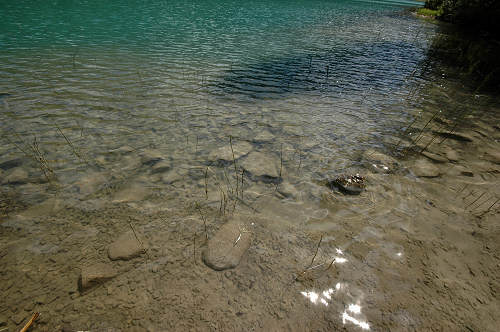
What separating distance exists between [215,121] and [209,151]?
1834 mm

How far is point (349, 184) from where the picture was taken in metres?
5.28

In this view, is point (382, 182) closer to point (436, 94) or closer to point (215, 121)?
point (215, 121)

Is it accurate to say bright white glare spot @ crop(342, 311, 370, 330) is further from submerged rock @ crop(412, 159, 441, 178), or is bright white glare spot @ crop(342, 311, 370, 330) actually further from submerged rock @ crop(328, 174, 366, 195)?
submerged rock @ crop(412, 159, 441, 178)

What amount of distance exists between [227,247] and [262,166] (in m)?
2.49

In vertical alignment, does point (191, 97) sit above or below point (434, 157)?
below

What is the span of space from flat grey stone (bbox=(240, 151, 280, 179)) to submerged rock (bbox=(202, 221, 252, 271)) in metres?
1.65

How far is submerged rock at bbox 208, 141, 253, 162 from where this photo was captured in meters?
6.20

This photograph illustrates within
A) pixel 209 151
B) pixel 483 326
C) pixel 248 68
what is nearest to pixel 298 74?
pixel 248 68

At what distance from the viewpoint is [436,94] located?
11086 mm

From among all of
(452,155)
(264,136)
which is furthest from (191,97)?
(452,155)

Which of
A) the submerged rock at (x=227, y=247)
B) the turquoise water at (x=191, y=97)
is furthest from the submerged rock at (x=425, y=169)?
the submerged rock at (x=227, y=247)

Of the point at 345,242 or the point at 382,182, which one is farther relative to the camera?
the point at 382,182

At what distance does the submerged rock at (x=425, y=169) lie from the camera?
5723mm

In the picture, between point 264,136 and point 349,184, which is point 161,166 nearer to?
point 264,136
